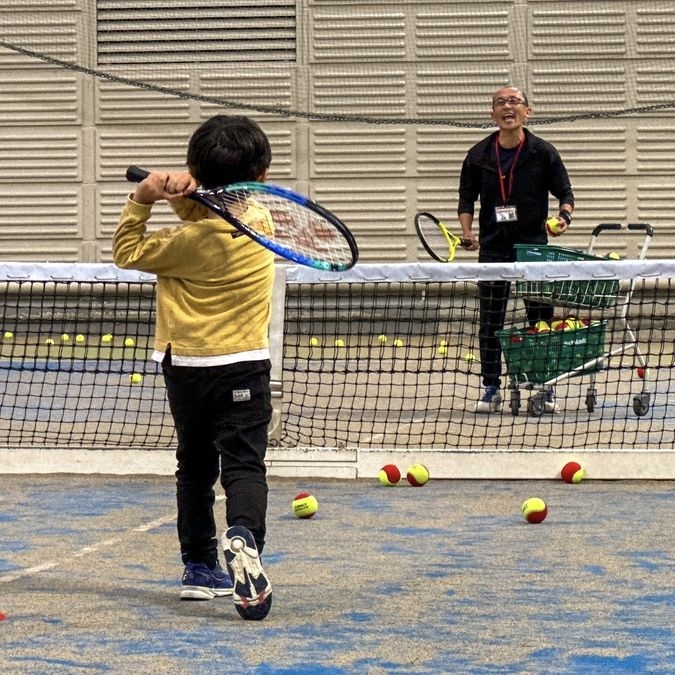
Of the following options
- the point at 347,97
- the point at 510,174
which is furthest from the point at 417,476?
the point at 347,97

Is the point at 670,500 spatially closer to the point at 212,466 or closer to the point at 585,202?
the point at 212,466

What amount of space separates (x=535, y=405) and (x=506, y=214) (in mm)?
1049

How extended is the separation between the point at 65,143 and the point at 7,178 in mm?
682

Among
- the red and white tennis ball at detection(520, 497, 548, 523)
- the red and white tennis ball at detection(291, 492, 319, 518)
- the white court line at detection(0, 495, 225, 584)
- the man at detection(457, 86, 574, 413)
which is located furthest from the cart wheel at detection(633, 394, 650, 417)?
the white court line at detection(0, 495, 225, 584)

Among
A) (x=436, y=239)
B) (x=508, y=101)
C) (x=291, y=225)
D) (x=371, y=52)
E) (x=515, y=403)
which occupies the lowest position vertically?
(x=515, y=403)

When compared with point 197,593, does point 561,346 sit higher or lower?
lower

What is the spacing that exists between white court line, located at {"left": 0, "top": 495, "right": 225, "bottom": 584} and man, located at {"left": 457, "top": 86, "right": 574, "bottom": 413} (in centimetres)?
334

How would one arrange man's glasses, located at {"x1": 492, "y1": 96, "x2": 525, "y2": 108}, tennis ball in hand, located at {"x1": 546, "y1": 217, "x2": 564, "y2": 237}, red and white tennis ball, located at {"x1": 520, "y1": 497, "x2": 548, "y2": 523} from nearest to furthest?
red and white tennis ball, located at {"x1": 520, "y1": 497, "x2": 548, "y2": 523}, tennis ball in hand, located at {"x1": 546, "y1": 217, "x2": 564, "y2": 237}, man's glasses, located at {"x1": 492, "y1": 96, "x2": 525, "y2": 108}

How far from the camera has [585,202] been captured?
51.4ft

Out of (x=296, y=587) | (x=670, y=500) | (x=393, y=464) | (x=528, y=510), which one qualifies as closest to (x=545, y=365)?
(x=393, y=464)

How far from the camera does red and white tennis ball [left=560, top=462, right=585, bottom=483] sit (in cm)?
650

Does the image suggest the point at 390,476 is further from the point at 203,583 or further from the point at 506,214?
the point at 506,214

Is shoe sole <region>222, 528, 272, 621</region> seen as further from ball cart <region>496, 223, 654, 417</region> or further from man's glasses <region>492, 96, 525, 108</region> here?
man's glasses <region>492, 96, 525, 108</region>

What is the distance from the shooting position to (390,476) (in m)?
6.50
